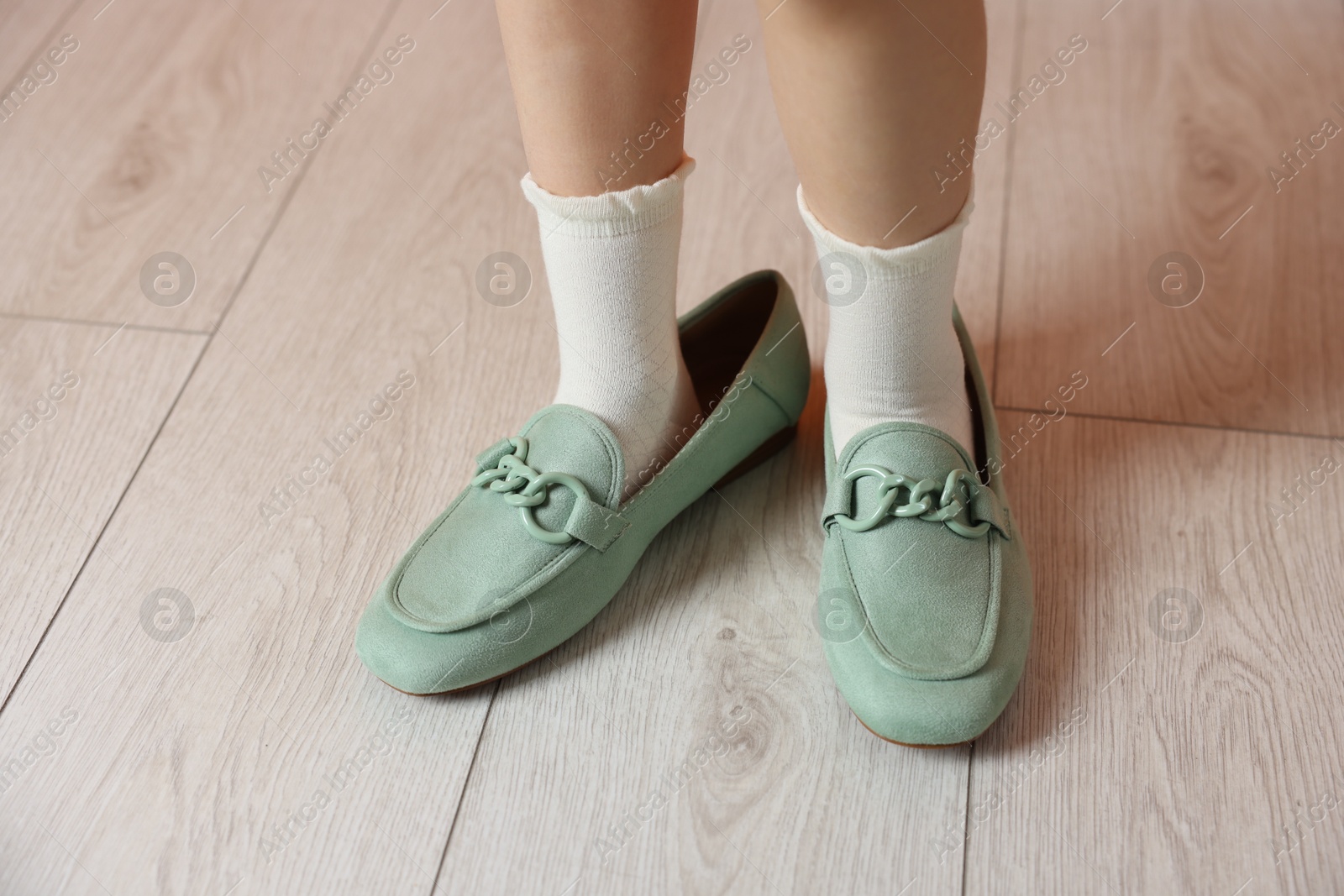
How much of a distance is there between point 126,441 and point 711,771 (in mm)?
506

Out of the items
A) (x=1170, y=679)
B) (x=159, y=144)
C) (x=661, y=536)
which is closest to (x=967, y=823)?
(x=1170, y=679)

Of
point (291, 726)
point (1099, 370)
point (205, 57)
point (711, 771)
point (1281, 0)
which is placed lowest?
point (1281, 0)

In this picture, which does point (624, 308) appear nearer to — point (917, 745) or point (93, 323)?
point (917, 745)

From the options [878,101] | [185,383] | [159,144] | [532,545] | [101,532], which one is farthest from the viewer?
[159,144]

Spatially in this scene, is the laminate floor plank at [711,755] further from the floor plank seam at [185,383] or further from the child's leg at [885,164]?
the floor plank seam at [185,383]

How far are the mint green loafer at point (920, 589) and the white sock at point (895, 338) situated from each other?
20mm

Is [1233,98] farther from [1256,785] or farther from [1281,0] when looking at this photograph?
[1256,785]

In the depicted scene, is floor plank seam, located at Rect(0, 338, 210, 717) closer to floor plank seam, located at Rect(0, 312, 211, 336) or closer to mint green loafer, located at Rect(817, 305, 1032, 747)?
floor plank seam, located at Rect(0, 312, 211, 336)

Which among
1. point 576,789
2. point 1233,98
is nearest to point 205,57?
point 576,789

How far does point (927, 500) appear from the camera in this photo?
0.60 m

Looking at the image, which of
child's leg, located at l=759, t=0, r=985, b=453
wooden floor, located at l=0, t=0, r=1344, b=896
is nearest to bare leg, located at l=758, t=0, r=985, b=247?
child's leg, located at l=759, t=0, r=985, b=453

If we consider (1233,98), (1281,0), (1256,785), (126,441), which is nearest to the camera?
(1256,785)

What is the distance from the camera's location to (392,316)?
0.89 m

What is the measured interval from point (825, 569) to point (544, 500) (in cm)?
17
